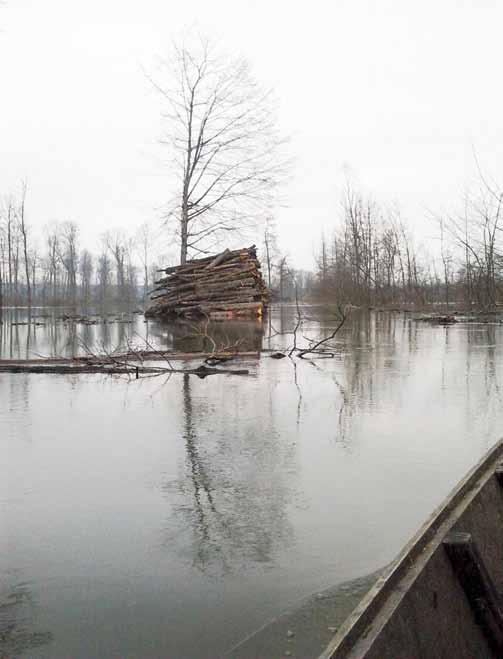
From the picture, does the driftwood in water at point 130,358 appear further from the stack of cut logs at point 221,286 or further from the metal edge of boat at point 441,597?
the stack of cut logs at point 221,286

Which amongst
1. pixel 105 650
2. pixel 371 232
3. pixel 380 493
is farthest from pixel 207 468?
pixel 371 232

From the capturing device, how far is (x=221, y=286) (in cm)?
2584

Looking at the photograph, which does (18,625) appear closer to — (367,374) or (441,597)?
(441,597)

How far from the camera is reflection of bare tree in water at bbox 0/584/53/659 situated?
2254mm

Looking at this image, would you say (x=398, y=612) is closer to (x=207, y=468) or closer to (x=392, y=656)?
(x=392, y=656)

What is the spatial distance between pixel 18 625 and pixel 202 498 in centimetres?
154

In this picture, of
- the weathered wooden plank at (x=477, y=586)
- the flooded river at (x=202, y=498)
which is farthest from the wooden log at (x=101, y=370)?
the weathered wooden plank at (x=477, y=586)

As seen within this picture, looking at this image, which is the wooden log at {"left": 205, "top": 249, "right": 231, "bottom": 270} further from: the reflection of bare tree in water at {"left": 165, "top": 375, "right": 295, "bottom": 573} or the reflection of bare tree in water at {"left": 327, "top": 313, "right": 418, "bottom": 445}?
the reflection of bare tree in water at {"left": 165, "top": 375, "right": 295, "bottom": 573}

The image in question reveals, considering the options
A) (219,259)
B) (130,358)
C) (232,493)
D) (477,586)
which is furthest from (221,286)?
(477,586)

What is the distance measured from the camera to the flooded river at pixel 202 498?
8.16 ft

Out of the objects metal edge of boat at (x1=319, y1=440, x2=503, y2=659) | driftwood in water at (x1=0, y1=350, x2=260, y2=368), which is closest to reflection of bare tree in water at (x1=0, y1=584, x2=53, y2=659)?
metal edge of boat at (x1=319, y1=440, x2=503, y2=659)

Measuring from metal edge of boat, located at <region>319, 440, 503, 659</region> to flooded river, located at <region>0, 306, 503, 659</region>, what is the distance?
542 mm

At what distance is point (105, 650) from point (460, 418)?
14.7 ft

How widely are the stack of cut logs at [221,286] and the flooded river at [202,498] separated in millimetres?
17869
